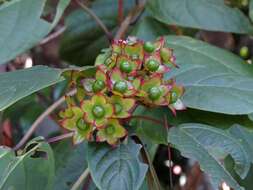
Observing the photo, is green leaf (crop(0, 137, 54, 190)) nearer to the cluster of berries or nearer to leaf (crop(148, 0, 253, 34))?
the cluster of berries

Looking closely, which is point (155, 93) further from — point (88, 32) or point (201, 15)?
point (88, 32)

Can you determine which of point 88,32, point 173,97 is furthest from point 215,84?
point 88,32

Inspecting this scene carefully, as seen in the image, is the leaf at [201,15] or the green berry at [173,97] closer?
the green berry at [173,97]

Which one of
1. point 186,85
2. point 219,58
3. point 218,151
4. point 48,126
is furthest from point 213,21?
point 48,126

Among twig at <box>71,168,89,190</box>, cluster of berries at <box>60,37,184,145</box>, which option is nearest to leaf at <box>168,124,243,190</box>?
cluster of berries at <box>60,37,184,145</box>

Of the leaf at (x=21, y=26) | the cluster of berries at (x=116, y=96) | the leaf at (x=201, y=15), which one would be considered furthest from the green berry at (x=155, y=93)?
the leaf at (x=201, y=15)

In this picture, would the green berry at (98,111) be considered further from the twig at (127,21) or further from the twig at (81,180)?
the twig at (127,21)
